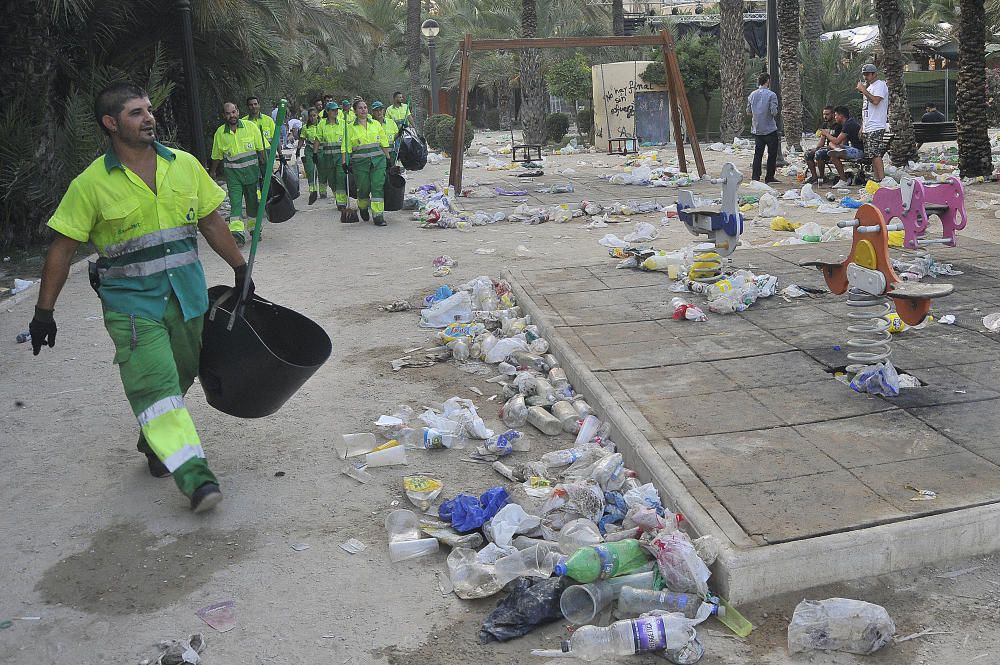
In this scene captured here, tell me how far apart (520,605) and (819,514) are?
3.75ft

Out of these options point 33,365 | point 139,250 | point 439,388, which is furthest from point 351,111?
point 139,250

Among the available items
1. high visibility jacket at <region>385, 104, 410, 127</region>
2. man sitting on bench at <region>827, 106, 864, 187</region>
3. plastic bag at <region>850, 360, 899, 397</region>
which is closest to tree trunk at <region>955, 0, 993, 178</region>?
man sitting on bench at <region>827, 106, 864, 187</region>

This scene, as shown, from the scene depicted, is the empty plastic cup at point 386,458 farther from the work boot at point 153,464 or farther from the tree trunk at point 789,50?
the tree trunk at point 789,50

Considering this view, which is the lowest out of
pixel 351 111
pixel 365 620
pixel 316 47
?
pixel 365 620

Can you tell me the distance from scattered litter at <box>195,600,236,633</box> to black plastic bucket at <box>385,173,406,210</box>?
10.8 meters

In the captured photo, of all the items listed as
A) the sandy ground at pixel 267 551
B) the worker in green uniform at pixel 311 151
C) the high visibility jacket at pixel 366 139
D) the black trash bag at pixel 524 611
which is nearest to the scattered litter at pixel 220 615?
the sandy ground at pixel 267 551

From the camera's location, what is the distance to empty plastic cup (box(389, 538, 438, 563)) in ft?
12.7

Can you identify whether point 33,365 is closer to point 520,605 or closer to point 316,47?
point 520,605

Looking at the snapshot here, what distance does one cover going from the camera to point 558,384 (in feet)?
18.9

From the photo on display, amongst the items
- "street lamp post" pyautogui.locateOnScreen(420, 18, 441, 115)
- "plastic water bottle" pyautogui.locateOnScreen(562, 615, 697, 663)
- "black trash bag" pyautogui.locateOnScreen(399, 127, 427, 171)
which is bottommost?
"plastic water bottle" pyautogui.locateOnScreen(562, 615, 697, 663)

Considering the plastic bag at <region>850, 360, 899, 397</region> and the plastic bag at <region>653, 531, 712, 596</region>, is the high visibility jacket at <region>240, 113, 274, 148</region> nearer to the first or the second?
the plastic bag at <region>850, 360, 899, 397</region>

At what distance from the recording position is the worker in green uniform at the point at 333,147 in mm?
14539

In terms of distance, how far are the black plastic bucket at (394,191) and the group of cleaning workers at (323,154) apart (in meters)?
0.23

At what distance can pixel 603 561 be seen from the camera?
3525mm
